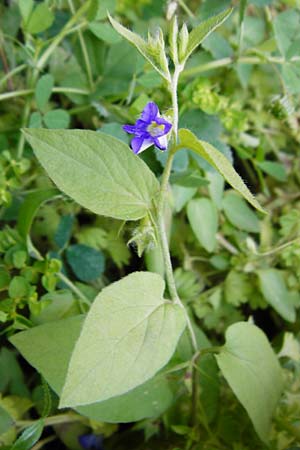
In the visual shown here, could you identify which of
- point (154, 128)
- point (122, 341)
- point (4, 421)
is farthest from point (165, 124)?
point (4, 421)

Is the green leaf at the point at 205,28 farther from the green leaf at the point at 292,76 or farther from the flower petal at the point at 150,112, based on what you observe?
the green leaf at the point at 292,76

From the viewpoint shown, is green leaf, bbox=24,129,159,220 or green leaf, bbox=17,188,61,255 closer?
green leaf, bbox=24,129,159,220

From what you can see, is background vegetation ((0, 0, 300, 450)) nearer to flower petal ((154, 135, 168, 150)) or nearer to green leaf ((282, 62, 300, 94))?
green leaf ((282, 62, 300, 94))

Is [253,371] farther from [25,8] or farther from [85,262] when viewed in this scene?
[25,8]

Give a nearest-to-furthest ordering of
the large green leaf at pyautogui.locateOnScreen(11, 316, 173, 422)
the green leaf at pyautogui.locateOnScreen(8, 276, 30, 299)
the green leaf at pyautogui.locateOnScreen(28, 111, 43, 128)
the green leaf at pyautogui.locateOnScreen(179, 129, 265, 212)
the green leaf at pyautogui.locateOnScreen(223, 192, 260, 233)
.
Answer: the green leaf at pyautogui.locateOnScreen(179, 129, 265, 212), the large green leaf at pyautogui.locateOnScreen(11, 316, 173, 422), the green leaf at pyautogui.locateOnScreen(8, 276, 30, 299), the green leaf at pyautogui.locateOnScreen(28, 111, 43, 128), the green leaf at pyautogui.locateOnScreen(223, 192, 260, 233)

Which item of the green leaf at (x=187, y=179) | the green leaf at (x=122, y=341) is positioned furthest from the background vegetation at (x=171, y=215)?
the green leaf at (x=122, y=341)

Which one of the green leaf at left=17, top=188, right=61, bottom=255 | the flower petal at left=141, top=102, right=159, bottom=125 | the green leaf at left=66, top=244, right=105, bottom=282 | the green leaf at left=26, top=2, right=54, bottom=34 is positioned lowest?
the green leaf at left=66, top=244, right=105, bottom=282

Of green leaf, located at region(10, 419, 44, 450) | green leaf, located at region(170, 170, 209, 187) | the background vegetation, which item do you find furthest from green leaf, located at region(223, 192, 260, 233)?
green leaf, located at region(10, 419, 44, 450)

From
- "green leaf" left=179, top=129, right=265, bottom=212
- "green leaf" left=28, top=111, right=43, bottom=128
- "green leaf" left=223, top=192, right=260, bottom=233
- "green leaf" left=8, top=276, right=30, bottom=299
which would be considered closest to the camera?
"green leaf" left=179, top=129, right=265, bottom=212
